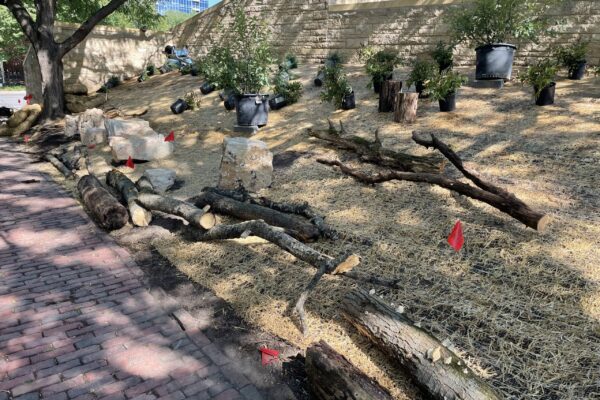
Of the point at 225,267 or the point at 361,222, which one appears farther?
the point at 361,222

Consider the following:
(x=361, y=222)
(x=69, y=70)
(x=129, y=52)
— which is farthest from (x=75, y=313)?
(x=129, y=52)

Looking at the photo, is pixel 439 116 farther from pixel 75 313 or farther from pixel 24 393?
pixel 24 393

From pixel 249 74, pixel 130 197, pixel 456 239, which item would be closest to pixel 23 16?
pixel 249 74

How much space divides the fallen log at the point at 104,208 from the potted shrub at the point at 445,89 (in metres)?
6.75

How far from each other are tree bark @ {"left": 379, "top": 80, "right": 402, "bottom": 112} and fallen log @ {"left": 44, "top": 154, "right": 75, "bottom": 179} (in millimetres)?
6901

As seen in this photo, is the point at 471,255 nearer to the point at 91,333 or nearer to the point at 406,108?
the point at 91,333

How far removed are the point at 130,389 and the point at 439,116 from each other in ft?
26.7

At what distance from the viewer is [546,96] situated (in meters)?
8.62

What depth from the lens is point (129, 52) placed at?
2028cm

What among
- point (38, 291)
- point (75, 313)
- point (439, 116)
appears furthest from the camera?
point (439, 116)

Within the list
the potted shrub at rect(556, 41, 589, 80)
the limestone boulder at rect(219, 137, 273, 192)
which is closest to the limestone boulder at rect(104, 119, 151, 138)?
the limestone boulder at rect(219, 137, 273, 192)

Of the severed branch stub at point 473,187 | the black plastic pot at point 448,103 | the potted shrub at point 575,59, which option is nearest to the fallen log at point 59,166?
the severed branch stub at point 473,187

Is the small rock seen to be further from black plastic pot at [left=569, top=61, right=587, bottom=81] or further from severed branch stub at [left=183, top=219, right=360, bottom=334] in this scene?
black plastic pot at [left=569, top=61, right=587, bottom=81]

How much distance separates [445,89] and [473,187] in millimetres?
4368
